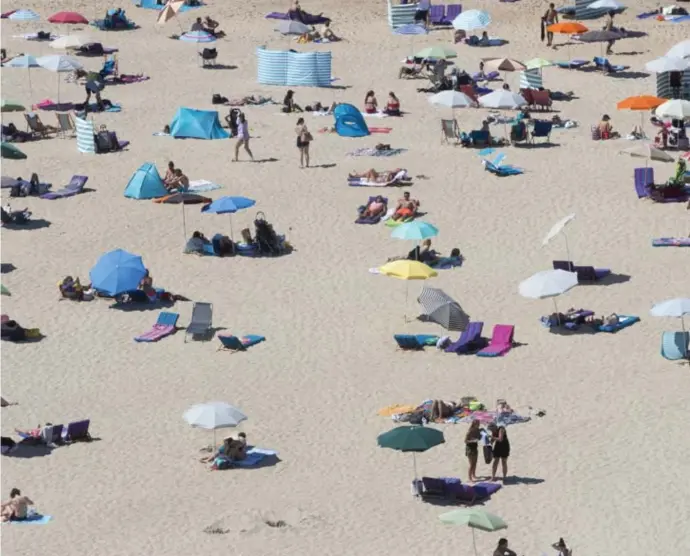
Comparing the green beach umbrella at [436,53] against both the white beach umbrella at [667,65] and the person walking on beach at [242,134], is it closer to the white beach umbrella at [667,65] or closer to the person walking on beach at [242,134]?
the white beach umbrella at [667,65]

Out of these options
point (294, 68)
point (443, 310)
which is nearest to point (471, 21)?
point (294, 68)

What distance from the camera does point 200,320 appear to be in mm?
38188

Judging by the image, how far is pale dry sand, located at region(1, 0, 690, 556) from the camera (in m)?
30.7

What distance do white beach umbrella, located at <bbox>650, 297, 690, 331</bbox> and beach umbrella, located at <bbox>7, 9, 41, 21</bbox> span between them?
28.1m

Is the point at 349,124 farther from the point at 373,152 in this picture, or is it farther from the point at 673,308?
the point at 673,308

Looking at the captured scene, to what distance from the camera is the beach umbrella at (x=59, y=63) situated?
172ft

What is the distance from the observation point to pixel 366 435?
110 ft

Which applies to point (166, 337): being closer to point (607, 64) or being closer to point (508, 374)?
point (508, 374)

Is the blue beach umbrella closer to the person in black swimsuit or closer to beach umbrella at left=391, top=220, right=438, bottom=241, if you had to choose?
beach umbrella at left=391, top=220, right=438, bottom=241

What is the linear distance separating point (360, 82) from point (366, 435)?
21.2m

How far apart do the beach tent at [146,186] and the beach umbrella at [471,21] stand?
13478 millimetres

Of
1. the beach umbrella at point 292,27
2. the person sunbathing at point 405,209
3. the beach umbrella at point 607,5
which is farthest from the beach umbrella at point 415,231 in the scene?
the beach umbrella at point 607,5

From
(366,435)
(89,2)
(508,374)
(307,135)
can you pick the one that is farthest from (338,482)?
(89,2)

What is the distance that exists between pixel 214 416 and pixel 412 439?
10.9 ft
